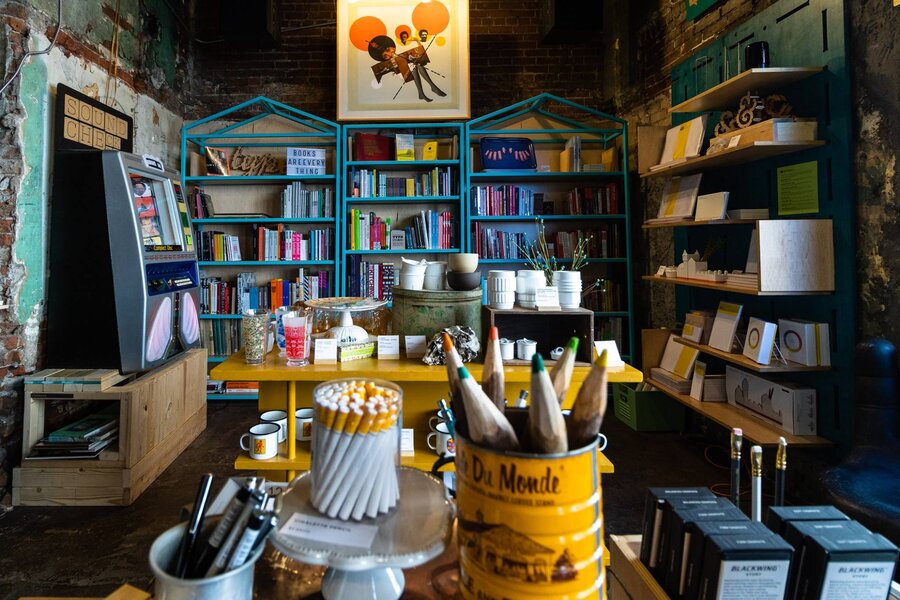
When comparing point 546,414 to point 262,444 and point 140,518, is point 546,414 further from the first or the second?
point 140,518

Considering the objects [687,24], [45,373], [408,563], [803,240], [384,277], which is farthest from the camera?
[384,277]

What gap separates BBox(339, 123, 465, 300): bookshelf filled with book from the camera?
13.4ft

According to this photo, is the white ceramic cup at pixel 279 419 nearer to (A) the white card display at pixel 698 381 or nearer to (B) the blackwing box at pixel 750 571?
(B) the blackwing box at pixel 750 571

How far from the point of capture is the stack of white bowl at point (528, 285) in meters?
1.95

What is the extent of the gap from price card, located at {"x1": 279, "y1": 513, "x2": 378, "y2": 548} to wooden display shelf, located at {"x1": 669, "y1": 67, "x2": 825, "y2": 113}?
2601mm

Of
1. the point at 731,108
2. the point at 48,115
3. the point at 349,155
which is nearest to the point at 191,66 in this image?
the point at 349,155

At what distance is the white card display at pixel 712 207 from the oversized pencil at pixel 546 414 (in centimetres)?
245

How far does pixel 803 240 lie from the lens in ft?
7.55

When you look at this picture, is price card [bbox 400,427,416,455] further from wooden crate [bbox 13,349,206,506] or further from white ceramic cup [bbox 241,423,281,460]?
wooden crate [bbox 13,349,206,506]

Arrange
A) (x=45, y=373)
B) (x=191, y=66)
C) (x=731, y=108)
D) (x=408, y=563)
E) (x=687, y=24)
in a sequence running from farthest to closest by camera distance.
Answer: (x=191, y=66) < (x=687, y=24) < (x=731, y=108) < (x=45, y=373) < (x=408, y=563)

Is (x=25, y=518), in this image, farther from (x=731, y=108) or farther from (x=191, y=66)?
(x=731, y=108)

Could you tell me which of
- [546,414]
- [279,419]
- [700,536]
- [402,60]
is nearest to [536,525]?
[546,414]

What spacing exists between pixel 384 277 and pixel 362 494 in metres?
3.42

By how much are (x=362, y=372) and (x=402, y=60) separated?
10.7 feet
